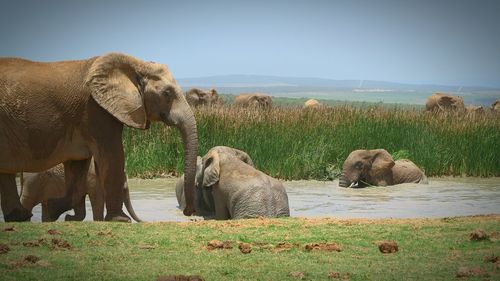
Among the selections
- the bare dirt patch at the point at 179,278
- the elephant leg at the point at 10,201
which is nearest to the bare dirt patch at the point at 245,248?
the bare dirt patch at the point at 179,278

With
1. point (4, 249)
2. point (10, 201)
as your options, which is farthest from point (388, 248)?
point (10, 201)

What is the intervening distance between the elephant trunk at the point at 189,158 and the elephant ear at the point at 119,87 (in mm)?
487

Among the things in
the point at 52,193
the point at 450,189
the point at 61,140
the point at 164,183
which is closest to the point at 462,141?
the point at 450,189

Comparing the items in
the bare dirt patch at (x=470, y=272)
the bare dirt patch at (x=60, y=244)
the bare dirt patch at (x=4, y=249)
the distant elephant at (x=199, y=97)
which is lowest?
the distant elephant at (x=199, y=97)

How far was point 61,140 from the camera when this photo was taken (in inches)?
429

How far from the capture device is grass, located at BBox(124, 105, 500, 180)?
20.9 metres

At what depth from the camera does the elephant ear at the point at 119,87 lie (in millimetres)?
10859

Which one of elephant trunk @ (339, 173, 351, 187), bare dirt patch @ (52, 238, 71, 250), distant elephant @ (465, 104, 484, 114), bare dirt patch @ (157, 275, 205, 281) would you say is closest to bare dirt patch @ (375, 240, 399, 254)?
bare dirt patch @ (157, 275, 205, 281)

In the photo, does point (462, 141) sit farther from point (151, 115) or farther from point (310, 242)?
point (310, 242)

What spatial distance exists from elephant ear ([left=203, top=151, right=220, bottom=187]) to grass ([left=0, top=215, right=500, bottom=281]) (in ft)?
10.3

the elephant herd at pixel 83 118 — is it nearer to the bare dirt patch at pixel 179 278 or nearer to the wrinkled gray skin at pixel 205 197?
the wrinkled gray skin at pixel 205 197

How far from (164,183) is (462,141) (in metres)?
7.55

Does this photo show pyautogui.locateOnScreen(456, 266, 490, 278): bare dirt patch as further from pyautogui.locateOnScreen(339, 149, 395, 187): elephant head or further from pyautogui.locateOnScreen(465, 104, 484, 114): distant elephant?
pyautogui.locateOnScreen(465, 104, 484, 114): distant elephant

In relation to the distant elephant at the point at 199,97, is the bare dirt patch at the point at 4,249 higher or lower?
higher
